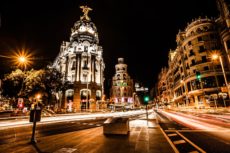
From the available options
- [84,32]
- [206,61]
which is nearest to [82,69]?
[84,32]

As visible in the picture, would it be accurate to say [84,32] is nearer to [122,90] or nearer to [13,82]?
[13,82]

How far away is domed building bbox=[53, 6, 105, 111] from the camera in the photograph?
51312mm

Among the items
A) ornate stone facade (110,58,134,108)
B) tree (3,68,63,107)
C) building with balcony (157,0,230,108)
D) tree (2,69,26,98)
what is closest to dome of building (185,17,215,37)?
building with balcony (157,0,230,108)

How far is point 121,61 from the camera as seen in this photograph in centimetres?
10319

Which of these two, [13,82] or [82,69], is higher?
[82,69]

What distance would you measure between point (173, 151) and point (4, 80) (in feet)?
113

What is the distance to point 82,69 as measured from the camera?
2130 inches

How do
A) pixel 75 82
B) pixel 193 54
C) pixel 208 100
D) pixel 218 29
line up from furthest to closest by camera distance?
pixel 75 82
pixel 193 54
pixel 218 29
pixel 208 100

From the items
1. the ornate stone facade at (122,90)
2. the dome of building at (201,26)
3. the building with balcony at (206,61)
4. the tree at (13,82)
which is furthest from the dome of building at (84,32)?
the ornate stone facade at (122,90)

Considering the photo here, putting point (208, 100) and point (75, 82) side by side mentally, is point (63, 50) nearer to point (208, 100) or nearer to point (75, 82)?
point (75, 82)

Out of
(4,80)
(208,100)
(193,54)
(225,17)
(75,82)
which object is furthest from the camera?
A: (75,82)

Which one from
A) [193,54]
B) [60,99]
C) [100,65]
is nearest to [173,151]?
[193,54]

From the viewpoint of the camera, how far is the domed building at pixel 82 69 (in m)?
51.3

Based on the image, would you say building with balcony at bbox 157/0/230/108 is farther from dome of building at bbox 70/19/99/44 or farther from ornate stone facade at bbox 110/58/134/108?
ornate stone facade at bbox 110/58/134/108
